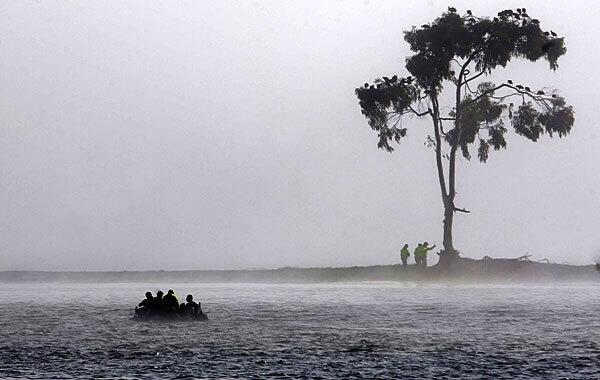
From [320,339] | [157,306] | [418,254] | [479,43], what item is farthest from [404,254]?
[320,339]

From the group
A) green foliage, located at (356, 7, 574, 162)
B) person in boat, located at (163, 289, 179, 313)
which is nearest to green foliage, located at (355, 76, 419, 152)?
green foliage, located at (356, 7, 574, 162)

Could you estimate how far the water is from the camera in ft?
78.2

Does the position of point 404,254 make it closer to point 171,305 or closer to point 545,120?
point 545,120

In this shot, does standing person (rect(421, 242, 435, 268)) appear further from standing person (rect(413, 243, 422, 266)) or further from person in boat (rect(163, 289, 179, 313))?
person in boat (rect(163, 289, 179, 313))

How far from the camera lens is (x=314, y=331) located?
32.9 metres

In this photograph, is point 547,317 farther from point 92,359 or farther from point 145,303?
point 92,359

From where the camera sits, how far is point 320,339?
30.5m

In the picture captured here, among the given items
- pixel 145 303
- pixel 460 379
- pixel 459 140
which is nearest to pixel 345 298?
pixel 145 303

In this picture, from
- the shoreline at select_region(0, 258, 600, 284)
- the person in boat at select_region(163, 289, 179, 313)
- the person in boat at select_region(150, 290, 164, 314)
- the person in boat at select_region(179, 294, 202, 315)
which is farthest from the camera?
the shoreline at select_region(0, 258, 600, 284)

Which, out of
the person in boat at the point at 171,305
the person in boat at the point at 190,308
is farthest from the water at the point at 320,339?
the person in boat at the point at 171,305

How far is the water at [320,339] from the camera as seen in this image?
78.2 feet

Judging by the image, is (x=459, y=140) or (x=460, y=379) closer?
(x=460, y=379)

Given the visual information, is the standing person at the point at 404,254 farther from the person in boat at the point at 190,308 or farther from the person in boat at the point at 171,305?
the person in boat at the point at 190,308

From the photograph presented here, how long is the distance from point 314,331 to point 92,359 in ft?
30.1
